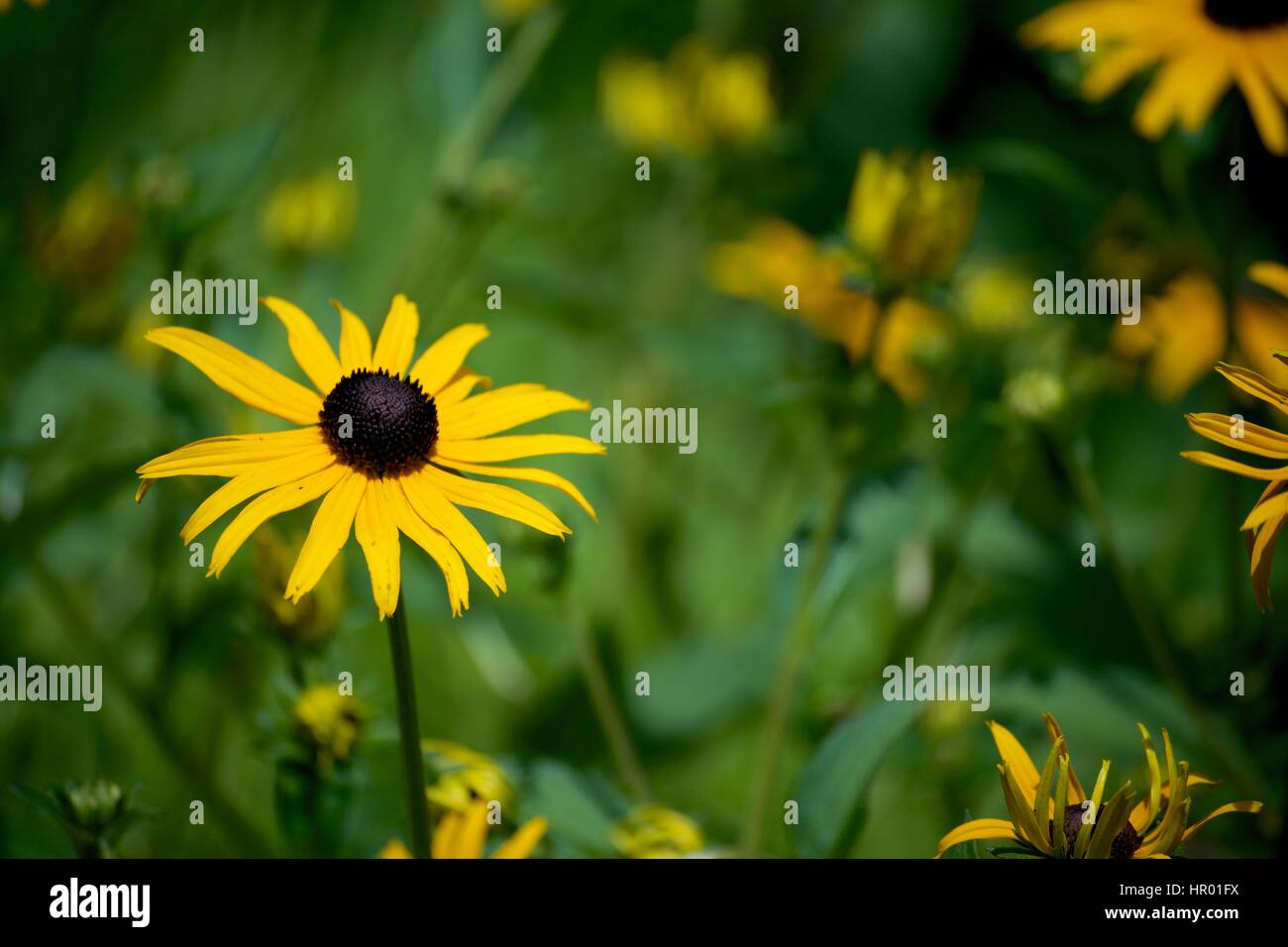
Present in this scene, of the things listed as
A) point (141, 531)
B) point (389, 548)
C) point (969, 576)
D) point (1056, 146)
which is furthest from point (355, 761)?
point (1056, 146)

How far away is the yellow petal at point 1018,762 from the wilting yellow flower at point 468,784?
0.32 meters

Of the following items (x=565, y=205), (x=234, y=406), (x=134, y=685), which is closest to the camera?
(x=134, y=685)

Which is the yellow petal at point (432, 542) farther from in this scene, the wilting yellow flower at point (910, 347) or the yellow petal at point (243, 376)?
the wilting yellow flower at point (910, 347)

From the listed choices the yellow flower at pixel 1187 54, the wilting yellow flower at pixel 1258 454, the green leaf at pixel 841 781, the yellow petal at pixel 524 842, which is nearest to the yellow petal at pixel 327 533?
the yellow petal at pixel 524 842

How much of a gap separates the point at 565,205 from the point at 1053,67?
0.87 m

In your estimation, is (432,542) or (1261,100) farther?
(1261,100)

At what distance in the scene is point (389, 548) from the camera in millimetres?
629

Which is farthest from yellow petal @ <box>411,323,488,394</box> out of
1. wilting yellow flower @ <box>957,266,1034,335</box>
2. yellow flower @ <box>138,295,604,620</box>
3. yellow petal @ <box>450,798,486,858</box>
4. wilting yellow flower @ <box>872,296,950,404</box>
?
wilting yellow flower @ <box>957,266,1034,335</box>

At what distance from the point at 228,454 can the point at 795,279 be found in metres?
0.80

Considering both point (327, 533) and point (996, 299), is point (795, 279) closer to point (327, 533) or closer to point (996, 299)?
point (996, 299)

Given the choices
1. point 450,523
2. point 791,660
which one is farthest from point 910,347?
point 450,523

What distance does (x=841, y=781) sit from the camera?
31.6 inches

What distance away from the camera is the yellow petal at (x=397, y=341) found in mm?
758
